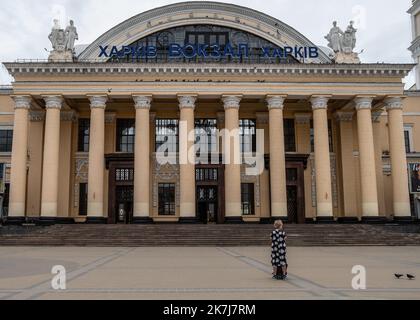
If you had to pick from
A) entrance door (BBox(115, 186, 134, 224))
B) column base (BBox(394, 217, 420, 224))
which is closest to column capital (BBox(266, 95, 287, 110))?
column base (BBox(394, 217, 420, 224))

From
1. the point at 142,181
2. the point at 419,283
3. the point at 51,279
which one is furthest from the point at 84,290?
the point at 142,181

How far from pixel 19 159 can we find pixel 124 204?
993cm

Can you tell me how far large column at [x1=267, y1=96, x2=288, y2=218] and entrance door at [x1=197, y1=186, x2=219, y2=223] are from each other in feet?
23.0

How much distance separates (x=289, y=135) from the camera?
44.7m

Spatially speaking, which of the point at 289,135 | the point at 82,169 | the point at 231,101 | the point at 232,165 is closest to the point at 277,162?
the point at 232,165

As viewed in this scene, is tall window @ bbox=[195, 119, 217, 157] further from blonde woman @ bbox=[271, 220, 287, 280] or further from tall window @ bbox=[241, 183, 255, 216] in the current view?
blonde woman @ bbox=[271, 220, 287, 280]

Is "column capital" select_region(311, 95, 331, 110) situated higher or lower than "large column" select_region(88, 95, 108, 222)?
higher

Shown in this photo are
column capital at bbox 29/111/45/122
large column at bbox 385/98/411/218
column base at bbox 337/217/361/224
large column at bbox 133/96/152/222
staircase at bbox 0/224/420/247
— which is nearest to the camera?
staircase at bbox 0/224/420/247

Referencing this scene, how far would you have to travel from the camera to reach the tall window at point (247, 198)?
43.5 m

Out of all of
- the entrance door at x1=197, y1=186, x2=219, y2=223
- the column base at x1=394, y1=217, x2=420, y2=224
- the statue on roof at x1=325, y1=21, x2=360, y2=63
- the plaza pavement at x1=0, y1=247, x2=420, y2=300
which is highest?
the statue on roof at x1=325, y1=21, x2=360, y2=63

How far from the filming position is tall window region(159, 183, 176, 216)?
43219 millimetres

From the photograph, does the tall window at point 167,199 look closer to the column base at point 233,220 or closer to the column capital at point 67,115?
the column base at point 233,220
